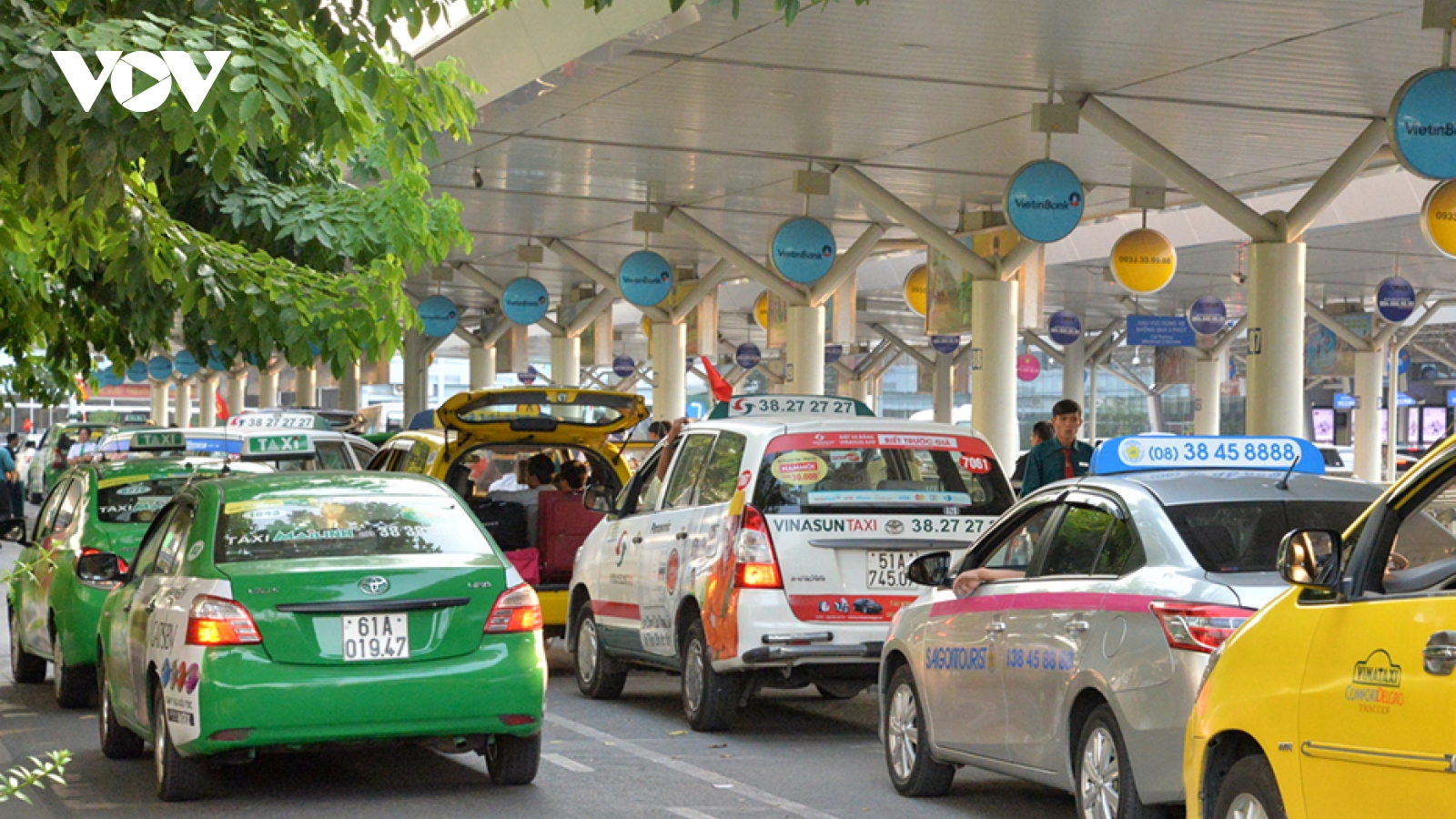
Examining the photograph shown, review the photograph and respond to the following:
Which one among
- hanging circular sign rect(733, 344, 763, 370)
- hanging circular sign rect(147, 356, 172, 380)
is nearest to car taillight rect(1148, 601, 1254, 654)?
hanging circular sign rect(733, 344, 763, 370)

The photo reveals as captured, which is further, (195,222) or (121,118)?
(195,222)

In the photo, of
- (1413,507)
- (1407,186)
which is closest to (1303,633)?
(1413,507)

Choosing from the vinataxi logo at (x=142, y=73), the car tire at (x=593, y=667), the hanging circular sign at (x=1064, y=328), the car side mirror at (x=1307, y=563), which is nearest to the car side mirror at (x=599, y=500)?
the car tire at (x=593, y=667)

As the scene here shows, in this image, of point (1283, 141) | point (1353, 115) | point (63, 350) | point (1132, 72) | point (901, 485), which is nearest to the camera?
point (901, 485)

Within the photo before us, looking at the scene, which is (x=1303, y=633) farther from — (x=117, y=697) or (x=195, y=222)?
(x=195, y=222)

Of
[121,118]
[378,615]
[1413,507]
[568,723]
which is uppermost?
[121,118]

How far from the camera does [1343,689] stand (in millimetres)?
4992

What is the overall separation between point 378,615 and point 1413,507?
4.63m

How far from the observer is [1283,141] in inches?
906

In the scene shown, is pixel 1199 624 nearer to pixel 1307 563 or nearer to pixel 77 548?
pixel 1307 563

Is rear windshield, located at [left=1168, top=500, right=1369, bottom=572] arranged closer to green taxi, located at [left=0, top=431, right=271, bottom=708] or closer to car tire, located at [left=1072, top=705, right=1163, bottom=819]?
car tire, located at [left=1072, top=705, right=1163, bottom=819]

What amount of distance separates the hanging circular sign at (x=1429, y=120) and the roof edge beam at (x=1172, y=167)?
203 inches

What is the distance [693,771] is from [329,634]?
232 cm

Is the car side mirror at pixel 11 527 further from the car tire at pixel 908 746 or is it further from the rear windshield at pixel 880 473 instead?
the car tire at pixel 908 746
